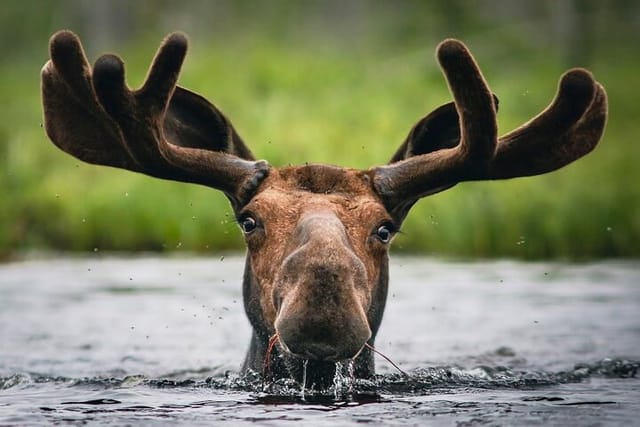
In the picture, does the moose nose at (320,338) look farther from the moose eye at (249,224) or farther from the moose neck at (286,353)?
the moose eye at (249,224)

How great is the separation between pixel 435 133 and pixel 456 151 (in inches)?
23.7

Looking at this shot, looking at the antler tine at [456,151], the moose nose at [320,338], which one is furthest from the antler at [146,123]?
the moose nose at [320,338]

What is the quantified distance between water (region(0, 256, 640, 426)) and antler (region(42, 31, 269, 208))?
1144 millimetres

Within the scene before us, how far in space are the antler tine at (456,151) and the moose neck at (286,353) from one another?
0.38 metres

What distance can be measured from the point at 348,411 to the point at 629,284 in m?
6.88

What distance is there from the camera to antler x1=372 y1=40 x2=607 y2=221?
6.14m

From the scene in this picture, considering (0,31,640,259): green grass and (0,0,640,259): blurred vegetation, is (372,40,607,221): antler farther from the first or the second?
(0,31,640,259): green grass

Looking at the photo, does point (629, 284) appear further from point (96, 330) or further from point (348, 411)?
point (348, 411)

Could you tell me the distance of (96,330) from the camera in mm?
10508

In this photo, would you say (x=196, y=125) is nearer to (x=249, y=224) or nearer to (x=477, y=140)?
(x=249, y=224)

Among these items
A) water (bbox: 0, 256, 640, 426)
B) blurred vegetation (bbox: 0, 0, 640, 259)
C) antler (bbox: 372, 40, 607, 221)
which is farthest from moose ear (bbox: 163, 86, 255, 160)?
water (bbox: 0, 256, 640, 426)

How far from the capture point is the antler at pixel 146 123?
20.5ft

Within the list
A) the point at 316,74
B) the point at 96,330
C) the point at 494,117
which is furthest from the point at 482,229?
the point at 316,74

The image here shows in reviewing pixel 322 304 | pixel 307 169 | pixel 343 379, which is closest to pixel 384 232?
pixel 307 169
